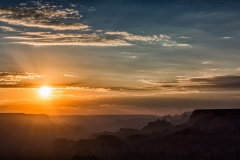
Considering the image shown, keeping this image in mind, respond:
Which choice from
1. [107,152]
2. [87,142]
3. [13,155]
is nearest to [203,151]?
[107,152]

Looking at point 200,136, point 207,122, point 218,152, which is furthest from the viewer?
point 207,122

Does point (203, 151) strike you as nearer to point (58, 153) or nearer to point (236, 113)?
point (236, 113)

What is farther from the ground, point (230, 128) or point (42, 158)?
point (230, 128)

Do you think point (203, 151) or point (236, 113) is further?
point (236, 113)

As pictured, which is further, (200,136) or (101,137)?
(101,137)

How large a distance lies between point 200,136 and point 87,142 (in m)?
57.2

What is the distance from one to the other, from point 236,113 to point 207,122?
12.5 metres

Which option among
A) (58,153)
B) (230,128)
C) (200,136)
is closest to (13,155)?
(58,153)

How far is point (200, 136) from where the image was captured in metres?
157

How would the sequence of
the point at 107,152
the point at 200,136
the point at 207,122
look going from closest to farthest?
the point at 200,136 < the point at 207,122 < the point at 107,152

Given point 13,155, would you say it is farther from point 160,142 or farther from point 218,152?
point 218,152

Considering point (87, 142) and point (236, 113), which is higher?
point (236, 113)

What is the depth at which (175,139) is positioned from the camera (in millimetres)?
160000

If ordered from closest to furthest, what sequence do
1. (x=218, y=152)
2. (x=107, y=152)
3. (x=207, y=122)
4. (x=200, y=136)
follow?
(x=218, y=152)
(x=200, y=136)
(x=207, y=122)
(x=107, y=152)
